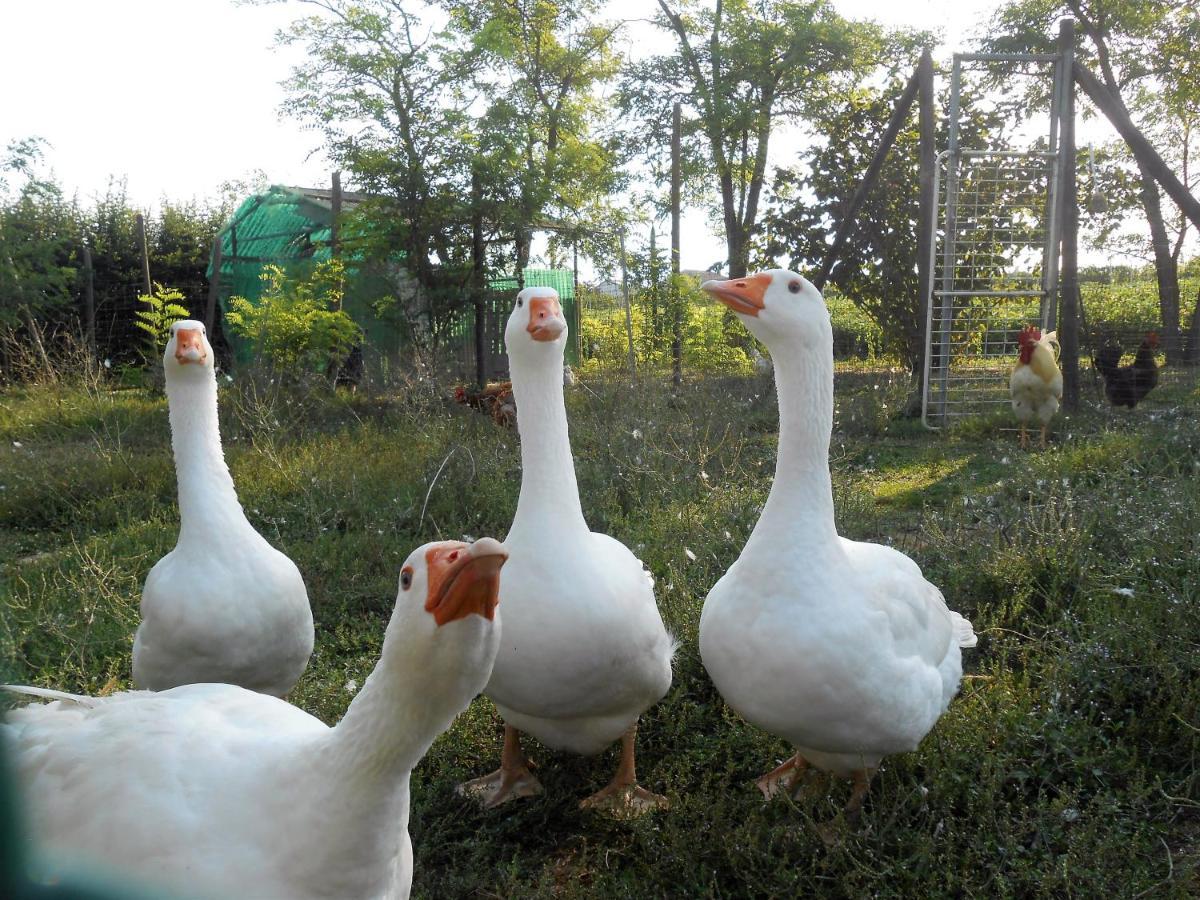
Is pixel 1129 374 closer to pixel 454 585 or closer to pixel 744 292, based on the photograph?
pixel 744 292

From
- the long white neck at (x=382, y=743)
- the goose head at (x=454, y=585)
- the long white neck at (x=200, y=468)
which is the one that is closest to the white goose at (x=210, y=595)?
the long white neck at (x=200, y=468)

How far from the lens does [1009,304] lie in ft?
41.9

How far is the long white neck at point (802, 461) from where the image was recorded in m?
2.63

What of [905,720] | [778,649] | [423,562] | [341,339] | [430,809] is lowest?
[430,809]

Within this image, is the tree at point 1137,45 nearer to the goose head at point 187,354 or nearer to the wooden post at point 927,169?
the wooden post at point 927,169

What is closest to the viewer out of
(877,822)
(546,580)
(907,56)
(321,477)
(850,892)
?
(850,892)

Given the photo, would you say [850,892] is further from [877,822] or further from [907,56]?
[907,56]

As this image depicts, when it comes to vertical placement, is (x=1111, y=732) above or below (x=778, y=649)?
below

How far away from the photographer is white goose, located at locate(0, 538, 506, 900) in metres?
1.48

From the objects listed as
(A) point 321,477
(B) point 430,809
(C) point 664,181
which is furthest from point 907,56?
(B) point 430,809

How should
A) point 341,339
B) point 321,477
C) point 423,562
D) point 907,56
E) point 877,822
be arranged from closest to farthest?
point 423,562 → point 877,822 → point 321,477 → point 341,339 → point 907,56

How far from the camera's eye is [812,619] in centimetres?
244

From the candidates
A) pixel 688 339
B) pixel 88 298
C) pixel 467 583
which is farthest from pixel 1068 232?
pixel 88 298

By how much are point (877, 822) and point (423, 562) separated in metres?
1.60
